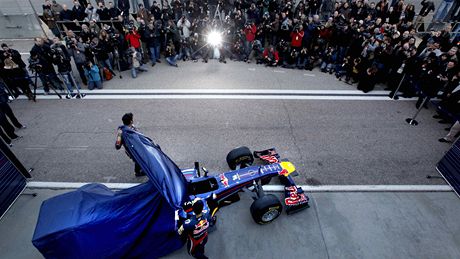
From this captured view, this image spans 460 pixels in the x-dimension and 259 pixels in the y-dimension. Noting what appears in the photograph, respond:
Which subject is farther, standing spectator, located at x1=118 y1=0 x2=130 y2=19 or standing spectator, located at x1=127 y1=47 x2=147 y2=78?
standing spectator, located at x1=118 y1=0 x2=130 y2=19

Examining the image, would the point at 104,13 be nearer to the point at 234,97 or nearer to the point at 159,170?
the point at 234,97

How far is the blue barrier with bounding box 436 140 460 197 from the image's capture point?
5629 millimetres

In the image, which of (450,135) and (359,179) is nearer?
(359,179)

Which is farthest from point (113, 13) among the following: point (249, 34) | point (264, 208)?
point (264, 208)

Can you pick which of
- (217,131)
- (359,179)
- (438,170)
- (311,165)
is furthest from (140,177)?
(438,170)

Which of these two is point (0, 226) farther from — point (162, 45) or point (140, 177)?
point (162, 45)

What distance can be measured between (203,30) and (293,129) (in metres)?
7.38

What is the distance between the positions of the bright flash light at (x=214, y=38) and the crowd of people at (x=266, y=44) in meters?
0.11

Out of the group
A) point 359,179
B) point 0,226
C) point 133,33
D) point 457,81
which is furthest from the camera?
point 133,33

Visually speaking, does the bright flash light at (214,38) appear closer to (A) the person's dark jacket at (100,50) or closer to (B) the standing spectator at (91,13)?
(A) the person's dark jacket at (100,50)

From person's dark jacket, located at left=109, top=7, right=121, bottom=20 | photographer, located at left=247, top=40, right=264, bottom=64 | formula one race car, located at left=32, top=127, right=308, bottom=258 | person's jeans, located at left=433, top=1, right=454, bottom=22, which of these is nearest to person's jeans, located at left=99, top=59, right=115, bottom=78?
person's dark jacket, located at left=109, top=7, right=121, bottom=20

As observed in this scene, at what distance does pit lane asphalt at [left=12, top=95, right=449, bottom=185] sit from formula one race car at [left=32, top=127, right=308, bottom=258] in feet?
4.79

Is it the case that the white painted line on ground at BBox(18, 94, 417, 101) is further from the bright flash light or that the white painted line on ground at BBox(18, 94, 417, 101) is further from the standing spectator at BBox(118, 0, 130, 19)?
the standing spectator at BBox(118, 0, 130, 19)

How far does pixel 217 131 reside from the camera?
743 centimetres
